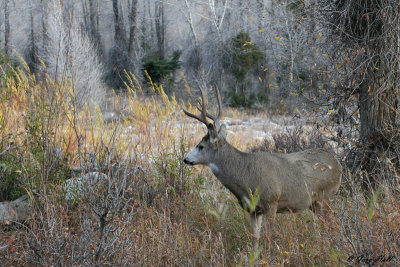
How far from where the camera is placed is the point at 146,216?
4492 mm

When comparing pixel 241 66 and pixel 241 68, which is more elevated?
pixel 241 66

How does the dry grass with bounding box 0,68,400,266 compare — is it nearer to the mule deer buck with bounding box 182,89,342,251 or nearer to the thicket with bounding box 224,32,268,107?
the mule deer buck with bounding box 182,89,342,251

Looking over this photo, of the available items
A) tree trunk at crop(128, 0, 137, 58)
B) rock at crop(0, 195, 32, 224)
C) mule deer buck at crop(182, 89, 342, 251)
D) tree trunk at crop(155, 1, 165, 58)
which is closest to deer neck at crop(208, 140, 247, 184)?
mule deer buck at crop(182, 89, 342, 251)

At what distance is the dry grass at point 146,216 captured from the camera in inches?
113

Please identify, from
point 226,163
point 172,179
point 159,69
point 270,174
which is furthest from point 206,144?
point 159,69

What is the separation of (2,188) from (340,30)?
4.67 metres

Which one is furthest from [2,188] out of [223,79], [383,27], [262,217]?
[223,79]

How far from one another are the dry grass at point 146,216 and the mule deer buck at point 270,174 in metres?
0.20

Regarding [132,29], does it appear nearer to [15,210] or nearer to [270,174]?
[15,210]

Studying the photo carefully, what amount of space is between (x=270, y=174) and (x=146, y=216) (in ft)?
4.92

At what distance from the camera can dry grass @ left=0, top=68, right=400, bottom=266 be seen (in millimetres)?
2875

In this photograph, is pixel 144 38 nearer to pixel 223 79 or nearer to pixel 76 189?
pixel 223 79

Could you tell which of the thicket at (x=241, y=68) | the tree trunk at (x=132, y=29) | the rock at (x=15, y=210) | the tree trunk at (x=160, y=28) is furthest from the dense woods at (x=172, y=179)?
the tree trunk at (x=160, y=28)

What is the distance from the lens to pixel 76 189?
4535 mm
